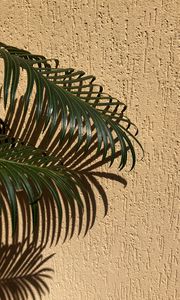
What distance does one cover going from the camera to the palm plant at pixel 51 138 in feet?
3.55

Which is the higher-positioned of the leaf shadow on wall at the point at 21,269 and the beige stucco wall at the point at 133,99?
the beige stucco wall at the point at 133,99

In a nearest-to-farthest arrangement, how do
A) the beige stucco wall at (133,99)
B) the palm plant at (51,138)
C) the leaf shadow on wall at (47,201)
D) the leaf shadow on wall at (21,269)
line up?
the palm plant at (51,138) < the beige stucco wall at (133,99) < the leaf shadow on wall at (47,201) < the leaf shadow on wall at (21,269)

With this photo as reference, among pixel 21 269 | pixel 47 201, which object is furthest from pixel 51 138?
pixel 21 269

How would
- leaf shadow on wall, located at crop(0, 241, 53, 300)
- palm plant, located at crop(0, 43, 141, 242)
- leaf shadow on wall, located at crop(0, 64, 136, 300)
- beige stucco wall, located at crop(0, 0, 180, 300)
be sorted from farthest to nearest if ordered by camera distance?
leaf shadow on wall, located at crop(0, 241, 53, 300) < leaf shadow on wall, located at crop(0, 64, 136, 300) < beige stucco wall, located at crop(0, 0, 180, 300) < palm plant, located at crop(0, 43, 141, 242)

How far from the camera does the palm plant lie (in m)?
1.08

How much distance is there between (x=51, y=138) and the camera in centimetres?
144

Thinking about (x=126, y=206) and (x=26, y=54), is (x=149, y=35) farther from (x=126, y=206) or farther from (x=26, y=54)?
(x=126, y=206)

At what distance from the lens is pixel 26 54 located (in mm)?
1254

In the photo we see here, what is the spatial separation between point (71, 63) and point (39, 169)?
17.6 inches

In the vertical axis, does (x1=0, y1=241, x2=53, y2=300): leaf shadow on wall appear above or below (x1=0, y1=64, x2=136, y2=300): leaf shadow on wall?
below

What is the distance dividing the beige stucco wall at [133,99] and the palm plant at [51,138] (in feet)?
0.20

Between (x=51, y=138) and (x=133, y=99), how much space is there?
307 mm

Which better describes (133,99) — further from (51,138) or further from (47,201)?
(47,201)

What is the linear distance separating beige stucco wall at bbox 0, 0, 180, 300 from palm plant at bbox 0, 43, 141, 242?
61mm
